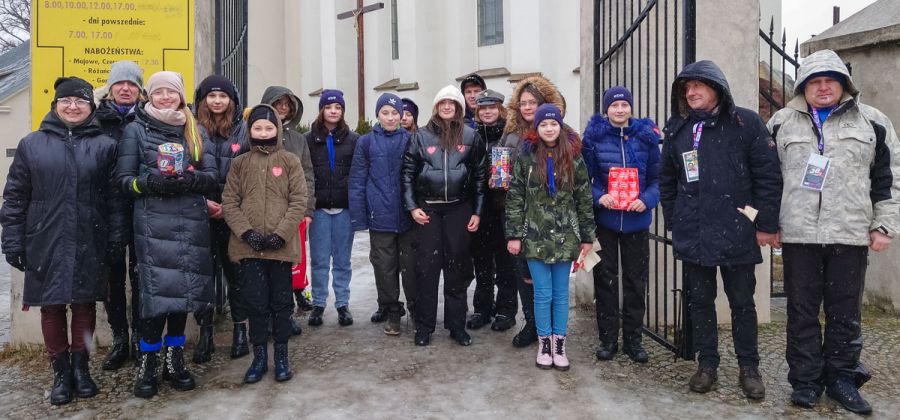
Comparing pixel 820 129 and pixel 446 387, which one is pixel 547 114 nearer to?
pixel 820 129

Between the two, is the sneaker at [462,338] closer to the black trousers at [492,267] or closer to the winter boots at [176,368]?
the black trousers at [492,267]

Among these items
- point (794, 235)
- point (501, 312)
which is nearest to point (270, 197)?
point (501, 312)

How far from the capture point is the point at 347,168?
523 cm

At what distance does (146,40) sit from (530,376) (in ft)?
11.5

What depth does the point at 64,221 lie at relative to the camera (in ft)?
11.8

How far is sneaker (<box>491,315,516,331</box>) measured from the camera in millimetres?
5030

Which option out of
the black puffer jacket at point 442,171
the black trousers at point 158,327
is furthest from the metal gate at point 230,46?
the black puffer jacket at point 442,171

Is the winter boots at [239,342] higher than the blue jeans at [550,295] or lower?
lower

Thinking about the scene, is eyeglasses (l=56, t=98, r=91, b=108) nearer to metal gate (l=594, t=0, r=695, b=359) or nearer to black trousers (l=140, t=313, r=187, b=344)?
black trousers (l=140, t=313, r=187, b=344)

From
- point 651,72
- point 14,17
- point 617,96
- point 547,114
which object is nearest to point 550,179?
point 547,114

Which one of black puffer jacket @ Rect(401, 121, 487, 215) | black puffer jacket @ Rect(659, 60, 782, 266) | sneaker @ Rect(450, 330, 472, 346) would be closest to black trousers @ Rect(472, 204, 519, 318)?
black puffer jacket @ Rect(401, 121, 487, 215)

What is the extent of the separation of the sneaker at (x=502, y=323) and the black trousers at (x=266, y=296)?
5.51ft

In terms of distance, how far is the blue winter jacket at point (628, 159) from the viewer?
4238 mm

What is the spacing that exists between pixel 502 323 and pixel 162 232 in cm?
252
